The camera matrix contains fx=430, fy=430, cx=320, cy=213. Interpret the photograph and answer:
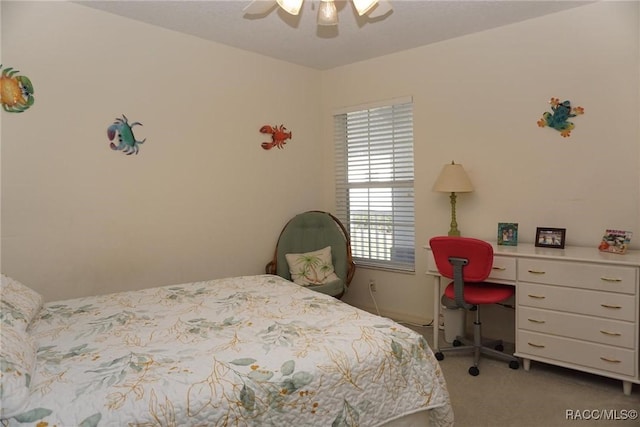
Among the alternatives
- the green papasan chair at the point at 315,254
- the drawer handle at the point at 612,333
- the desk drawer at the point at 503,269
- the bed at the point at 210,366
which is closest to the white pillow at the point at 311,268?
the green papasan chair at the point at 315,254

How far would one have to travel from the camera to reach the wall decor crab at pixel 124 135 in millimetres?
2918

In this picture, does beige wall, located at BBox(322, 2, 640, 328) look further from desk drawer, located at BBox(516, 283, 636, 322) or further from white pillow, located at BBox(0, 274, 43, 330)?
white pillow, located at BBox(0, 274, 43, 330)

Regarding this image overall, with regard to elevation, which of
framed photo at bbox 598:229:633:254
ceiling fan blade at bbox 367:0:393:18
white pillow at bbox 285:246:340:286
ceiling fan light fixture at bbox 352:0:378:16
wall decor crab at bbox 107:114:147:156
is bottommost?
white pillow at bbox 285:246:340:286

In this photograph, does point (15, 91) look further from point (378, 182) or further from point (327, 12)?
point (378, 182)

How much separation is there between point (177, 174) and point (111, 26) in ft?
3.56

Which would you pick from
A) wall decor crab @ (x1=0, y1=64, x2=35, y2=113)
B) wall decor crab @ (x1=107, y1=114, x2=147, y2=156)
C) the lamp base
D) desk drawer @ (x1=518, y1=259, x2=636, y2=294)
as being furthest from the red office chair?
wall decor crab @ (x1=0, y1=64, x2=35, y2=113)

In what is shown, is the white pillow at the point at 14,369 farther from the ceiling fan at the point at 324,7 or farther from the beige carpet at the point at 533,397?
the beige carpet at the point at 533,397

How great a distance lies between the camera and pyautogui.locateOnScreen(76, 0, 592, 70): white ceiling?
283 centimetres

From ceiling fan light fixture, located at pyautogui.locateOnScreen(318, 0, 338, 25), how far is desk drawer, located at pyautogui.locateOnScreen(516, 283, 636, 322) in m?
2.01

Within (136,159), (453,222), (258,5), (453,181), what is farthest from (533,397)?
(136,159)

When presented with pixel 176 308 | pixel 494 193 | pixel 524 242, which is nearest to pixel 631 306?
pixel 524 242

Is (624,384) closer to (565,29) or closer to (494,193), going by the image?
(494,193)

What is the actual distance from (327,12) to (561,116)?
73.5 inches

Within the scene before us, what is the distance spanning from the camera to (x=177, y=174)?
3277mm
